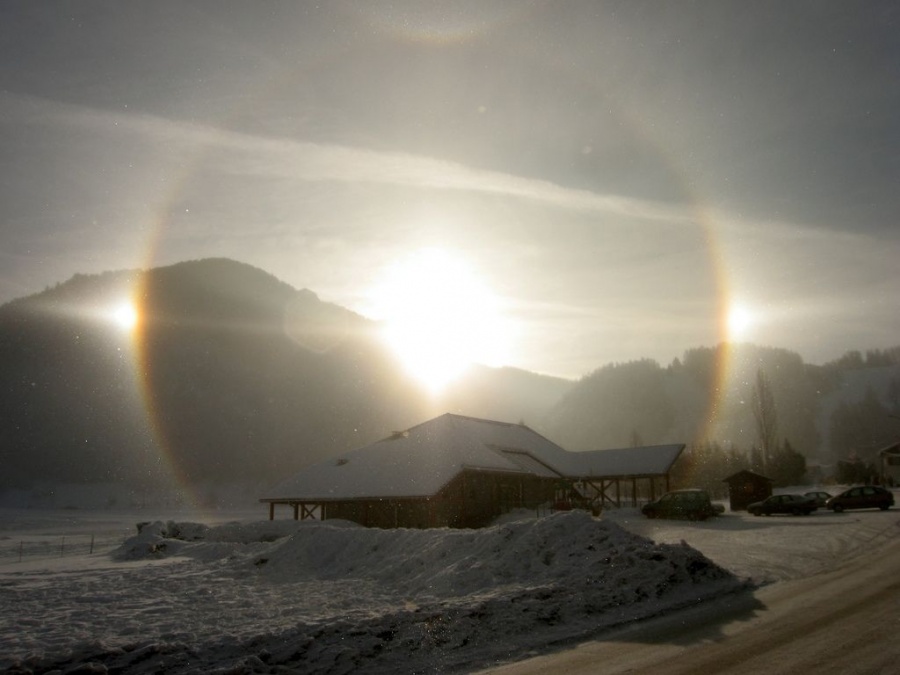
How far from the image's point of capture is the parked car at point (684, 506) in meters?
40.1

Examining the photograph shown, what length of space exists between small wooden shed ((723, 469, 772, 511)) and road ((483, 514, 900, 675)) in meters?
39.6

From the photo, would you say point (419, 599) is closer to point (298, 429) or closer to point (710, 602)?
point (710, 602)

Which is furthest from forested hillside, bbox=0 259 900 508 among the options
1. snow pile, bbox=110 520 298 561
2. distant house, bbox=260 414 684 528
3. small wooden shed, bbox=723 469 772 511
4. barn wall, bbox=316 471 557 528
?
snow pile, bbox=110 520 298 561

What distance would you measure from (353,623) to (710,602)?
676cm

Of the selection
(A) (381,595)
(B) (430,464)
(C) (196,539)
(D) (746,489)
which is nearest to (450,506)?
(B) (430,464)

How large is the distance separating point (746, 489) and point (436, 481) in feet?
95.6

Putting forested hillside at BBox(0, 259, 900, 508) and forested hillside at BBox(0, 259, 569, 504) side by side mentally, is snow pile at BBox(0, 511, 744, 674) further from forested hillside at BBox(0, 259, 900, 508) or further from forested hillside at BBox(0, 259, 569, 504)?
forested hillside at BBox(0, 259, 569, 504)

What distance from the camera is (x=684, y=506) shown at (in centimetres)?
4066

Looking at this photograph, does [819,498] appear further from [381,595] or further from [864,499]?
[381,595]

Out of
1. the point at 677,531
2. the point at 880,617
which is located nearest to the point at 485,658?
the point at 880,617

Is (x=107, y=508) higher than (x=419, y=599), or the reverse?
(x=419, y=599)

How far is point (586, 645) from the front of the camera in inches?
398

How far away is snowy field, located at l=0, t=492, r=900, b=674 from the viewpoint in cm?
996

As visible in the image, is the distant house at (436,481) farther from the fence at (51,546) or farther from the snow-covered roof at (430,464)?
the fence at (51,546)
